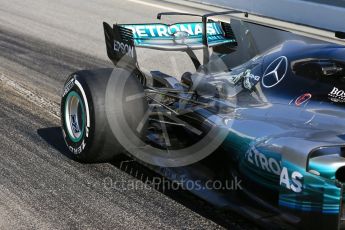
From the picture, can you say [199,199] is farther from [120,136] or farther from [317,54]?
[317,54]

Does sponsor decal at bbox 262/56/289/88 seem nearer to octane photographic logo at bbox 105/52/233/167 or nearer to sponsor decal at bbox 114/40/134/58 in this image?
octane photographic logo at bbox 105/52/233/167

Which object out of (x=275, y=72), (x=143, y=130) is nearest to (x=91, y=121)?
(x=143, y=130)

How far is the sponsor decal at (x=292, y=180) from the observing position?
3.42m

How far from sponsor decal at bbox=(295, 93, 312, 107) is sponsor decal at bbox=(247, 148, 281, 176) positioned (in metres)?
0.59

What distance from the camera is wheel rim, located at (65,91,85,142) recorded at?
500cm

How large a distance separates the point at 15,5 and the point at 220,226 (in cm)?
1129

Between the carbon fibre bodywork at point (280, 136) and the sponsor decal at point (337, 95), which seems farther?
the sponsor decal at point (337, 95)

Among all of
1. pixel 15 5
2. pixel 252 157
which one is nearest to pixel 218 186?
pixel 252 157

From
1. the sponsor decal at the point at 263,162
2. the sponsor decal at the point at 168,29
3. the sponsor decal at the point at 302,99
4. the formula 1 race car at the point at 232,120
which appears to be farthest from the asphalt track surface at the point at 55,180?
the sponsor decal at the point at 168,29

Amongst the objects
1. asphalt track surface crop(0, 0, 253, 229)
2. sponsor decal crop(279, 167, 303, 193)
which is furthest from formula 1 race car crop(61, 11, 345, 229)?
asphalt track surface crop(0, 0, 253, 229)

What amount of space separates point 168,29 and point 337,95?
2214mm

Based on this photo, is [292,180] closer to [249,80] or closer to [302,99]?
[302,99]

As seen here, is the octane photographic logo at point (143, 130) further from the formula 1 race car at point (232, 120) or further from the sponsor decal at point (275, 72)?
the sponsor decal at point (275, 72)

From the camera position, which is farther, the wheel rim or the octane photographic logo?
the wheel rim
